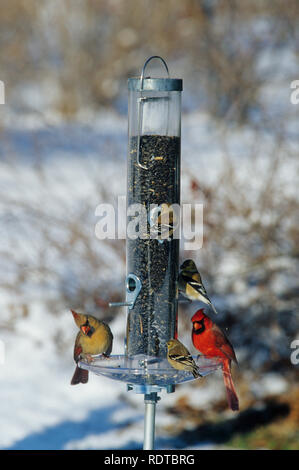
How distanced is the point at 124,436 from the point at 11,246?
1.95 m

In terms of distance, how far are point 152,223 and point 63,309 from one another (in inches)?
131

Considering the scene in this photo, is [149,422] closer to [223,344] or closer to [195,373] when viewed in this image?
[195,373]

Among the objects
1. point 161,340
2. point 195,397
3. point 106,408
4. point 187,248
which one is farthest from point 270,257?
point 161,340

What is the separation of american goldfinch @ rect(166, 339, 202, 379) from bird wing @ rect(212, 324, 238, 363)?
28cm

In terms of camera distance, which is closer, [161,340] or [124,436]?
[161,340]

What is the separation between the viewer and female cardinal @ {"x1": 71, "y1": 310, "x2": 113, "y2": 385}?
11.0 ft

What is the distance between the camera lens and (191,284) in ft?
11.6

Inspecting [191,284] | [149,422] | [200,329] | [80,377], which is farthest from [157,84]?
[149,422]

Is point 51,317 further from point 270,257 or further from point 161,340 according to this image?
point 161,340

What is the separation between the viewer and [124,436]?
596 cm

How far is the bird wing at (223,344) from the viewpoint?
3.39m

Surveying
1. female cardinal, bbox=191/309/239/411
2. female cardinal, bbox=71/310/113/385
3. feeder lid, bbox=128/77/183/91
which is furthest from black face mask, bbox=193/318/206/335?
feeder lid, bbox=128/77/183/91

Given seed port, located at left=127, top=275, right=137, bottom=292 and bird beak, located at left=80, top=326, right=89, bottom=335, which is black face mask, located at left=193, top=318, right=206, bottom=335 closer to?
seed port, located at left=127, top=275, right=137, bottom=292

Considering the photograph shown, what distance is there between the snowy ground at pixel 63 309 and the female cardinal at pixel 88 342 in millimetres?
2642
